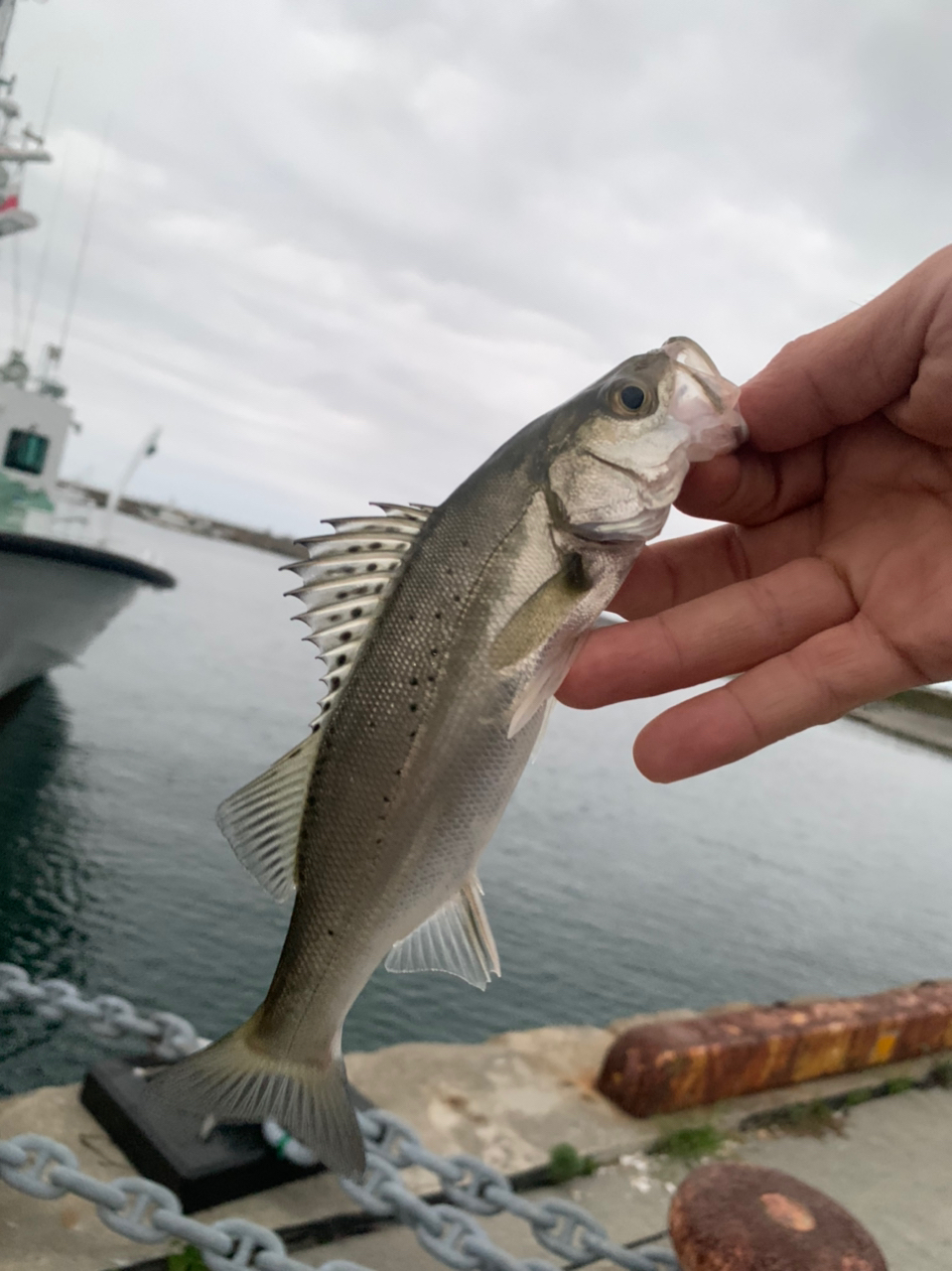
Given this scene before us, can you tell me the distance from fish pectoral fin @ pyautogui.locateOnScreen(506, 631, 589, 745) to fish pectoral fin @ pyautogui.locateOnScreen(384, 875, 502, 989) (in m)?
0.47

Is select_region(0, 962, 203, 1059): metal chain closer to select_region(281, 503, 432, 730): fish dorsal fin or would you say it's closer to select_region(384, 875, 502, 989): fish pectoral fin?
select_region(384, 875, 502, 989): fish pectoral fin

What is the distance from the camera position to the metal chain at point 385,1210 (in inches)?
122

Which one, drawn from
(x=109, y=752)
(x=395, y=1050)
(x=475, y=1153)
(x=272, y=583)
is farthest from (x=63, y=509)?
(x=272, y=583)

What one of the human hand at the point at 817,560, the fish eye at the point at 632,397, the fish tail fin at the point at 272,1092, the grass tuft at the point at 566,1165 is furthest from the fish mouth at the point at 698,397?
the grass tuft at the point at 566,1165

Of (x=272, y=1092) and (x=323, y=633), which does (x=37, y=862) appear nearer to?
(x=272, y=1092)

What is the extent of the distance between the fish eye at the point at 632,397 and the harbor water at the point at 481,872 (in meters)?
4.70

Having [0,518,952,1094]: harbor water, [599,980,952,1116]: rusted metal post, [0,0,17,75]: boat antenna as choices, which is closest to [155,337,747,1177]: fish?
[599,980,952,1116]: rusted metal post

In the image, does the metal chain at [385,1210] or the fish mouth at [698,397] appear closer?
the fish mouth at [698,397]

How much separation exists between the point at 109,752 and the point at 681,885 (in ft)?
31.6

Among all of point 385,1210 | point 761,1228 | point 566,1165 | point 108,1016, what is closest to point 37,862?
point 108,1016

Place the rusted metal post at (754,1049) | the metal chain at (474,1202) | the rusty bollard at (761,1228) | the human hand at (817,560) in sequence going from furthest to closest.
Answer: the rusted metal post at (754,1049) → the metal chain at (474,1202) → the rusty bollard at (761,1228) → the human hand at (817,560)

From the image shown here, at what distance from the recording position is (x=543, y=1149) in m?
4.72

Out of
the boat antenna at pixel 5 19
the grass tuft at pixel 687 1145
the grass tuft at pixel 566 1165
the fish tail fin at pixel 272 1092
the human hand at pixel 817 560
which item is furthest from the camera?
the boat antenna at pixel 5 19

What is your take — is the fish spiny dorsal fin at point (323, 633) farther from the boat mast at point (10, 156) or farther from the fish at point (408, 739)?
the boat mast at point (10, 156)
